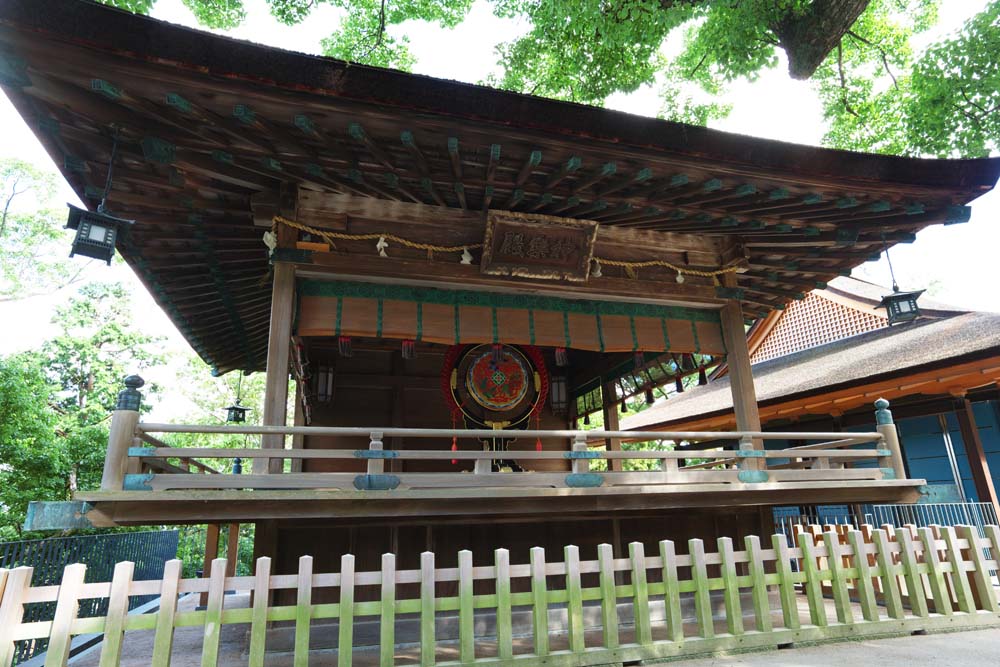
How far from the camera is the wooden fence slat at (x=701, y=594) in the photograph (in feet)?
15.4

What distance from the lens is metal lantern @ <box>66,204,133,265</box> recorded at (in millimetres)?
4789

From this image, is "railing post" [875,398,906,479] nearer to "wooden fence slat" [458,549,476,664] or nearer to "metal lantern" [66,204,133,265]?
"wooden fence slat" [458,549,476,664]

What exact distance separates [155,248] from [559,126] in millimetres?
4994

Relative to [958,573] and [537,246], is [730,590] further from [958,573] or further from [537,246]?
[537,246]

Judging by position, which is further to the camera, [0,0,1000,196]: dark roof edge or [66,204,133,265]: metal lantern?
[66,204,133,265]: metal lantern

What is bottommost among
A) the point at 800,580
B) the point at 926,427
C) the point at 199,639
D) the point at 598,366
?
the point at 199,639

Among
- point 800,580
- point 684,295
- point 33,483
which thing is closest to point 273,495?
point 800,580

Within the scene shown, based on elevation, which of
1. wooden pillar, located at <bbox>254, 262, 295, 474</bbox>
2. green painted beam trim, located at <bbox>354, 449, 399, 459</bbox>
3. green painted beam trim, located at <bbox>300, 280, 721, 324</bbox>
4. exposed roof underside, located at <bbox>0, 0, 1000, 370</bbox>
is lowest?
green painted beam trim, located at <bbox>354, 449, 399, 459</bbox>

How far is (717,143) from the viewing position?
5910mm

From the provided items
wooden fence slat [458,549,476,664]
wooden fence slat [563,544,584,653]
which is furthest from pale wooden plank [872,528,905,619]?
wooden fence slat [458,549,476,664]

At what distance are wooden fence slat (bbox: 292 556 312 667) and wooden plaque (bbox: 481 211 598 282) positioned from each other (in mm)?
3786

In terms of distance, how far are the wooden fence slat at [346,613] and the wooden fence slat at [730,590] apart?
3.03 meters

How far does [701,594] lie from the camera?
4730mm

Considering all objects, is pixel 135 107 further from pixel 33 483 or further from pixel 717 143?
pixel 33 483
